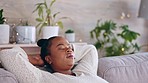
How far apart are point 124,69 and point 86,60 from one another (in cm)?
25

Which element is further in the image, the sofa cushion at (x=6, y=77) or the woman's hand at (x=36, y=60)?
the woman's hand at (x=36, y=60)

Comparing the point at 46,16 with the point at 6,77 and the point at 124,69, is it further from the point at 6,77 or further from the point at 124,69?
the point at 6,77


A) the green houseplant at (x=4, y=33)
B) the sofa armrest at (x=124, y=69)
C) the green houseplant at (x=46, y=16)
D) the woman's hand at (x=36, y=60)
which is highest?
the green houseplant at (x=46, y=16)

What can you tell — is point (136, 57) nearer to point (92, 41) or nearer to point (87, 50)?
point (87, 50)

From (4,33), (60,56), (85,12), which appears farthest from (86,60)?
(85,12)

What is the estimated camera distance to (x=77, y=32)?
8.68 ft

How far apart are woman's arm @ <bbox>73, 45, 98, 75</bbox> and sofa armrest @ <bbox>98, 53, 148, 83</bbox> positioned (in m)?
0.07

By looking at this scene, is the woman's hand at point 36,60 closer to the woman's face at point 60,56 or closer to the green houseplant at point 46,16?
the woman's face at point 60,56

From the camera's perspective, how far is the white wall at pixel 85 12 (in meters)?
2.28

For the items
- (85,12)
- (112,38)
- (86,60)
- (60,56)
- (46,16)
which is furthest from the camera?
(112,38)

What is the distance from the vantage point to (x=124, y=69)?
5.44ft

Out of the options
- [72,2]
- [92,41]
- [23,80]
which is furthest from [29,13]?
[23,80]

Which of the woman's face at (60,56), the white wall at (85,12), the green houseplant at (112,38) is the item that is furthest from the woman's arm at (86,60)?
the green houseplant at (112,38)

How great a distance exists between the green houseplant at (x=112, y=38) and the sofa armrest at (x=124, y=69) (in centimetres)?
89
